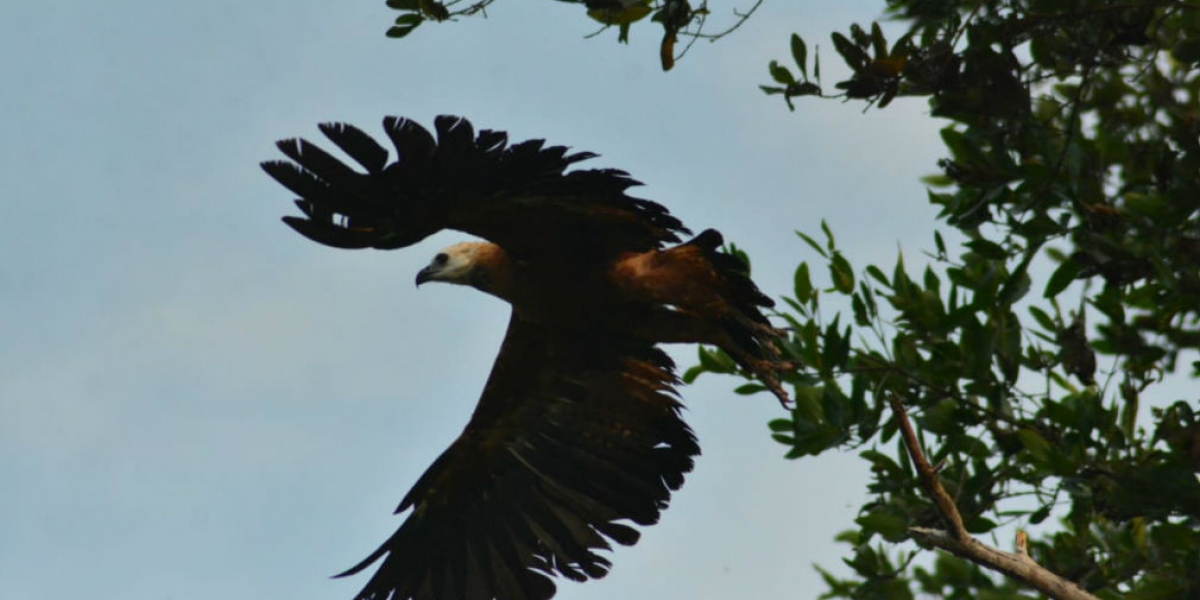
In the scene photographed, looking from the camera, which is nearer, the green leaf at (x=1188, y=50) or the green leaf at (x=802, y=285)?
the green leaf at (x=1188, y=50)

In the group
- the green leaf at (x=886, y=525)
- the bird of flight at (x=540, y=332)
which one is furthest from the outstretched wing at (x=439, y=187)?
the green leaf at (x=886, y=525)

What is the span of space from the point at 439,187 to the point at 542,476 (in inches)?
81.3

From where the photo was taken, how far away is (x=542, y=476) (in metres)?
7.02

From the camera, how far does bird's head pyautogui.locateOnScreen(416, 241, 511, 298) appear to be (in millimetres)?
6199

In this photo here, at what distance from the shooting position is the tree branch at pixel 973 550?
14.9ft

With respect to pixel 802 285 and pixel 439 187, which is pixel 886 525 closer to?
pixel 802 285

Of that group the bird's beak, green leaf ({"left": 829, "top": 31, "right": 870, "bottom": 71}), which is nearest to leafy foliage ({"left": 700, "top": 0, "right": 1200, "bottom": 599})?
green leaf ({"left": 829, "top": 31, "right": 870, "bottom": 71})

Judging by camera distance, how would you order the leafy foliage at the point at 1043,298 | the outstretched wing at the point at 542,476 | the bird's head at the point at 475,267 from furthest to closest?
the outstretched wing at the point at 542,476
the bird's head at the point at 475,267
the leafy foliage at the point at 1043,298

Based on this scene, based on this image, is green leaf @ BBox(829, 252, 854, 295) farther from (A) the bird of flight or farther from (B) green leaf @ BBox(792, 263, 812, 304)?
(A) the bird of flight

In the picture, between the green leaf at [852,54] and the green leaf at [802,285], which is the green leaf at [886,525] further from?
the green leaf at [852,54]

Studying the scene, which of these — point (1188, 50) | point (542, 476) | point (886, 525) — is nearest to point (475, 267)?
point (542, 476)

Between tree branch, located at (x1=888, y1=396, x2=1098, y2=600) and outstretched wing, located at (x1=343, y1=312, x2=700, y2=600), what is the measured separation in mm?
2214

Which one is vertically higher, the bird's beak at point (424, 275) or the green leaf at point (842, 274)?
the bird's beak at point (424, 275)

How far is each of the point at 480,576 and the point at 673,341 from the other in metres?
1.53
